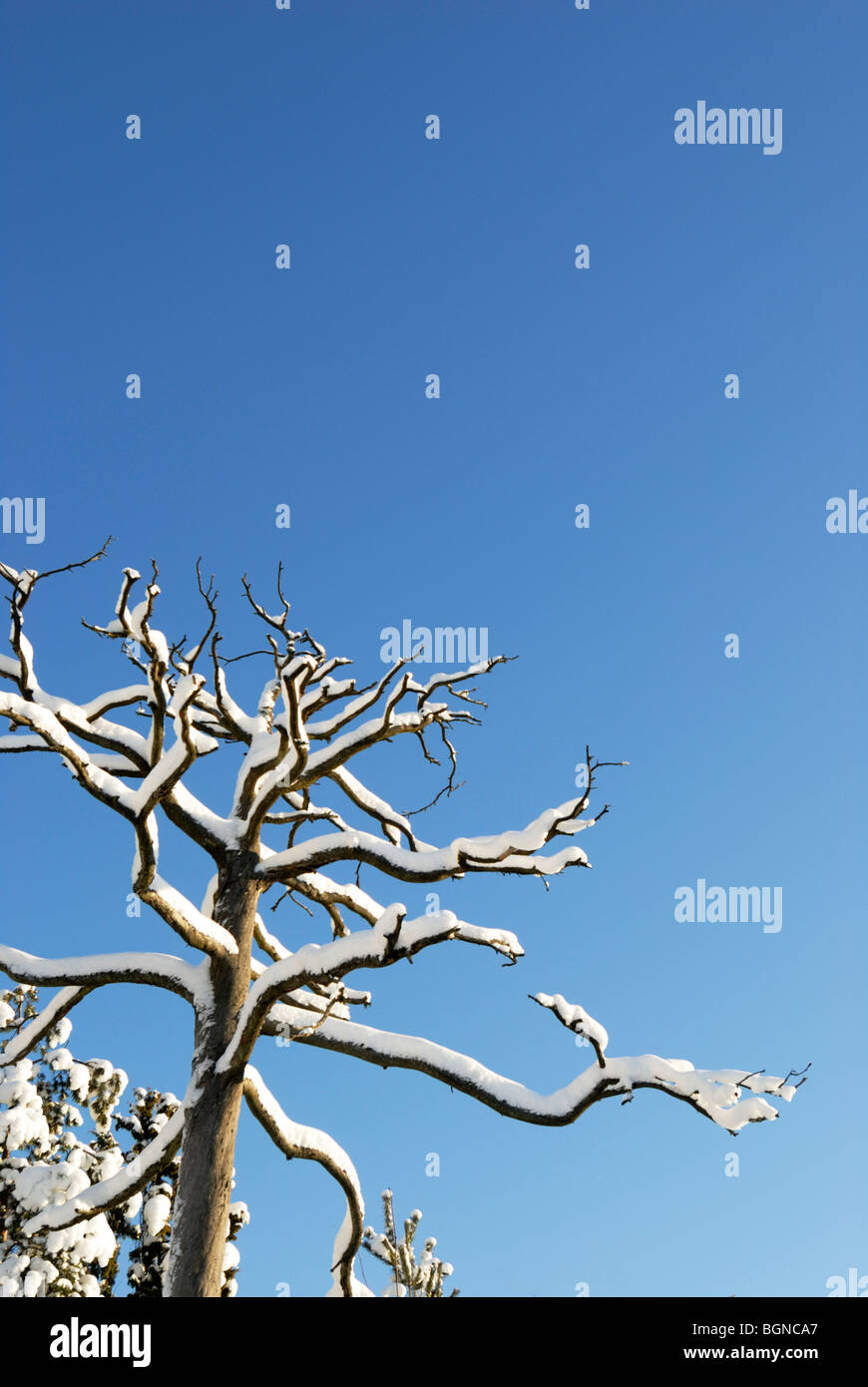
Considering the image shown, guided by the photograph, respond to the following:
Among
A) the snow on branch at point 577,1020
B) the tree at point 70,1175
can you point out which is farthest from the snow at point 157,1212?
the snow on branch at point 577,1020

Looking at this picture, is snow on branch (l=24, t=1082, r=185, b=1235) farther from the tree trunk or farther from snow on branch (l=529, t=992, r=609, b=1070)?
snow on branch (l=529, t=992, r=609, b=1070)

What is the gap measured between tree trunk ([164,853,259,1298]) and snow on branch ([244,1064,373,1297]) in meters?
0.60

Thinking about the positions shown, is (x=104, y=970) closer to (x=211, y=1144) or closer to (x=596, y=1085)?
(x=211, y=1144)

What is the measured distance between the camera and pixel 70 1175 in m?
12.4

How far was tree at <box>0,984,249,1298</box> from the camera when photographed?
39.5 feet

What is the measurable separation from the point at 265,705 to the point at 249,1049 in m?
3.78

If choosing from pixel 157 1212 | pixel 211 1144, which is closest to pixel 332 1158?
pixel 211 1144

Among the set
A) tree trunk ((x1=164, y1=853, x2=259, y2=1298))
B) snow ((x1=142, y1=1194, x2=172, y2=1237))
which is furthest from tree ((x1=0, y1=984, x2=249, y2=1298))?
tree trunk ((x1=164, y1=853, x2=259, y2=1298))

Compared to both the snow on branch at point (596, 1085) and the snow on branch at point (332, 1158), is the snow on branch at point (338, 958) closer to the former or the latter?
the snow on branch at point (596, 1085)

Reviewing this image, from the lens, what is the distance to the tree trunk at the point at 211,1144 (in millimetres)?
8109

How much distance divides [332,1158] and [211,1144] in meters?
1.61
